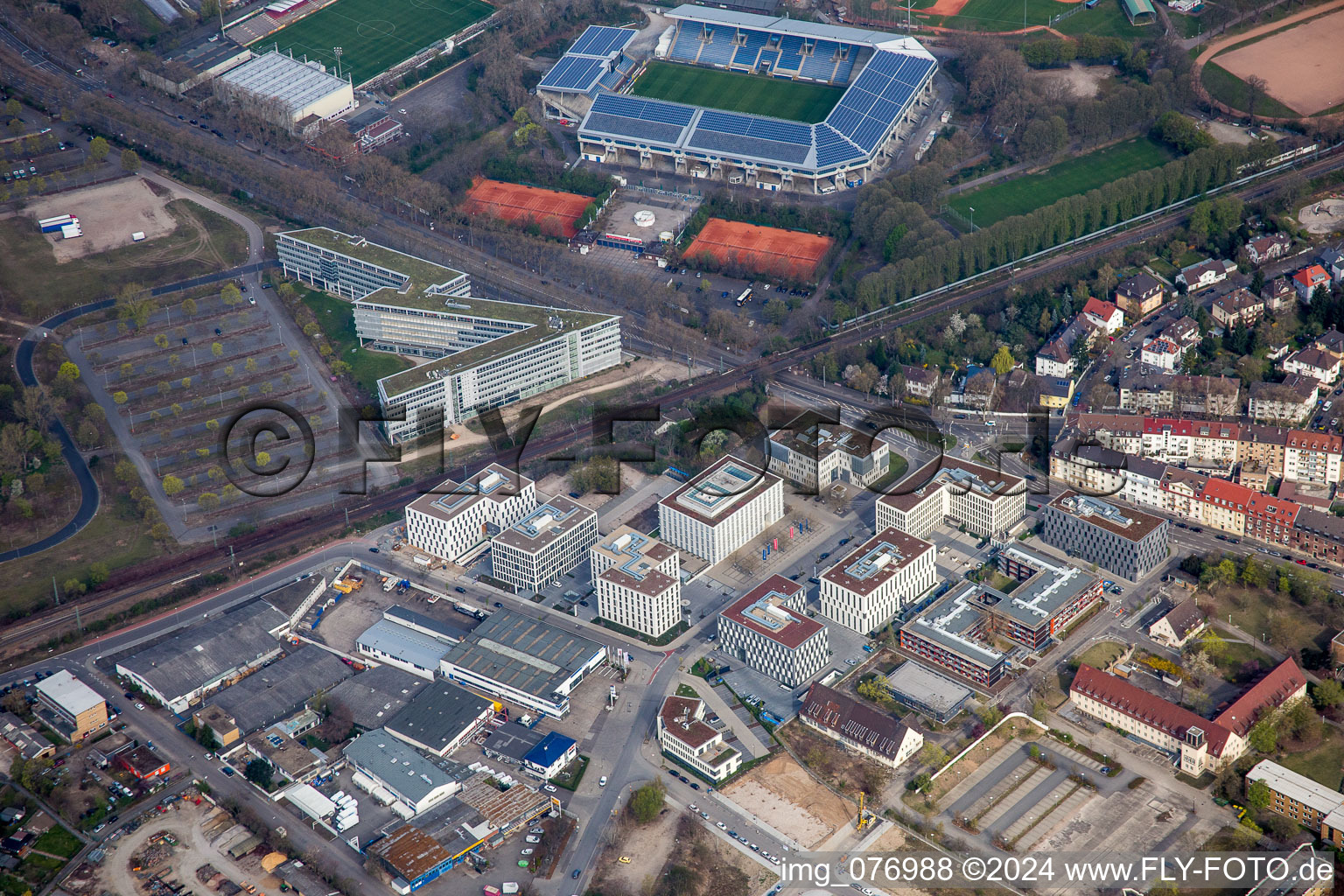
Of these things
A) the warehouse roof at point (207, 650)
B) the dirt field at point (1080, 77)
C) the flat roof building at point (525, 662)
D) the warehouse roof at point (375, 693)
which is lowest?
the warehouse roof at point (375, 693)

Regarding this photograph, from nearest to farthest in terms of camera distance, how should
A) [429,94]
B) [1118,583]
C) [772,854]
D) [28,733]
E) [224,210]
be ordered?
[772,854]
[28,733]
[1118,583]
[224,210]
[429,94]

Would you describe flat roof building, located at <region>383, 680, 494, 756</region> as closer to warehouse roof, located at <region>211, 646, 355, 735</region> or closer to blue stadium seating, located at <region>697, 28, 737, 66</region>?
warehouse roof, located at <region>211, 646, 355, 735</region>

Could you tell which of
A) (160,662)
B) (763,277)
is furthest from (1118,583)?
(160,662)

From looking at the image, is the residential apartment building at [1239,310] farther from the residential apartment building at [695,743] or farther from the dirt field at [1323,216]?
the residential apartment building at [695,743]

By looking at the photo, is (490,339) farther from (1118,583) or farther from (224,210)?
(1118,583)

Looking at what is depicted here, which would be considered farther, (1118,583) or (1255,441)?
(1255,441)

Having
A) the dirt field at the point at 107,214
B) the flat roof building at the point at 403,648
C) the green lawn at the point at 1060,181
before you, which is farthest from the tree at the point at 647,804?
the dirt field at the point at 107,214
